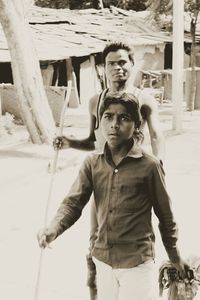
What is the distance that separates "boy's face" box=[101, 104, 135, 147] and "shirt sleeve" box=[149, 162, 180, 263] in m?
0.20

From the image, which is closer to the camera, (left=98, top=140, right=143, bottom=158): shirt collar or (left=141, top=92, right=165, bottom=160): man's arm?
(left=98, top=140, right=143, bottom=158): shirt collar

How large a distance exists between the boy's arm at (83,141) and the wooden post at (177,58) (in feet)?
35.1

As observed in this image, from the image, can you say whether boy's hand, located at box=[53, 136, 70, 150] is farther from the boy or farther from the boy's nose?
the boy's nose

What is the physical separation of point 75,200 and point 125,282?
448 mm

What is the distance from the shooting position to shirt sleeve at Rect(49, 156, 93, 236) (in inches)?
106

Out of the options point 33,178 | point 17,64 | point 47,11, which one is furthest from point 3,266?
point 47,11

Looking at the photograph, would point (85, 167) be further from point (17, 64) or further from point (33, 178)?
point (17, 64)

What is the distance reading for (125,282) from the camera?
265 cm

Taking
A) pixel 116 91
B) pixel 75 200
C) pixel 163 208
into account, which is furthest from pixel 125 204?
Result: pixel 116 91

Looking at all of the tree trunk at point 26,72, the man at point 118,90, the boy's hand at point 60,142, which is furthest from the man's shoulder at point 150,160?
the tree trunk at point 26,72

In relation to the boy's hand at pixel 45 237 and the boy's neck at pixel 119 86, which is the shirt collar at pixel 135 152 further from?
the boy's neck at pixel 119 86

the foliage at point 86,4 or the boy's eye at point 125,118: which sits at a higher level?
the foliage at point 86,4

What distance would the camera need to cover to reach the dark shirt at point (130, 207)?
8.40ft

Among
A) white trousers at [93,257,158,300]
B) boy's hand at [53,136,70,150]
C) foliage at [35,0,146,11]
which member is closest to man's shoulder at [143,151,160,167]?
white trousers at [93,257,158,300]
